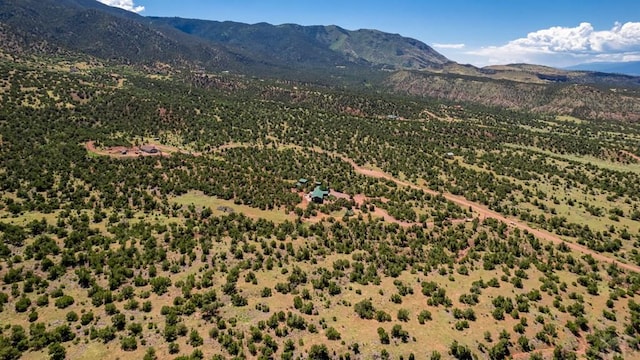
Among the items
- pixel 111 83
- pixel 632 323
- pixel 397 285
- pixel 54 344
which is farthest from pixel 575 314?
pixel 111 83

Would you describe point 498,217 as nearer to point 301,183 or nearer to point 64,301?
point 301,183

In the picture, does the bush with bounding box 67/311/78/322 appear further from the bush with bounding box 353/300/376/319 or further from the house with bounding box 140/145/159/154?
the house with bounding box 140/145/159/154

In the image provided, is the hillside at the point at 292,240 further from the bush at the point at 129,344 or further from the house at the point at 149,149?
the house at the point at 149,149

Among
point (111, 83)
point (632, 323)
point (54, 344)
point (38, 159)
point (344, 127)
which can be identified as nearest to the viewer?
point (54, 344)

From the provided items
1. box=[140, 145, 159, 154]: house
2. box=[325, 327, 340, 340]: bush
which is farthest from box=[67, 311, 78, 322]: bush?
box=[140, 145, 159, 154]: house

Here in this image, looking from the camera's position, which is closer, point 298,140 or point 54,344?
point 54,344

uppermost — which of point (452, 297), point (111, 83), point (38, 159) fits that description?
point (111, 83)

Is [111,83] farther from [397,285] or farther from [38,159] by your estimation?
[397,285]

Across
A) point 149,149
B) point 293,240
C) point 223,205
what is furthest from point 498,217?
point 149,149
